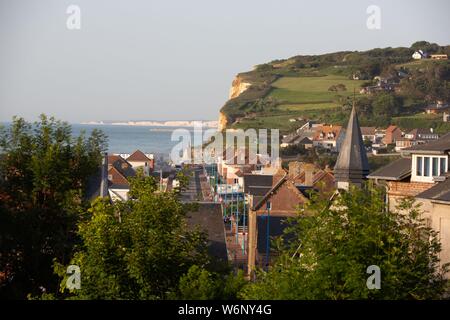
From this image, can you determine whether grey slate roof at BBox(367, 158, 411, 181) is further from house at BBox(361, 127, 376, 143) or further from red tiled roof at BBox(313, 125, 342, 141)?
red tiled roof at BBox(313, 125, 342, 141)

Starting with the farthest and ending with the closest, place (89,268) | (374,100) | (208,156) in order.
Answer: (374,100), (208,156), (89,268)

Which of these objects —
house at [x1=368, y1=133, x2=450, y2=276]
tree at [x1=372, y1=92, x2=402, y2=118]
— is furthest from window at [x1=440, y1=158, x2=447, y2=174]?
tree at [x1=372, y1=92, x2=402, y2=118]

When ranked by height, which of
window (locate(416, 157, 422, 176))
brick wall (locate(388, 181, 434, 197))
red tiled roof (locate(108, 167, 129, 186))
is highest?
window (locate(416, 157, 422, 176))

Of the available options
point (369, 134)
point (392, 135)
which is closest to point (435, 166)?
point (392, 135)

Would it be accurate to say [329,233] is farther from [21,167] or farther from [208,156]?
[208,156]

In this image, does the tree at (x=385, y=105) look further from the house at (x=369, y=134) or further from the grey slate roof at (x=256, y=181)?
the grey slate roof at (x=256, y=181)

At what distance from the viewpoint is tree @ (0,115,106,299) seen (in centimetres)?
2509

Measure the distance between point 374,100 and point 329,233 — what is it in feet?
544

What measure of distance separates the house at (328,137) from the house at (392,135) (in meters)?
6.88

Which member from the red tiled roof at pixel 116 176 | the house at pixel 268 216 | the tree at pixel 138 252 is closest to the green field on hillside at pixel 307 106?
the red tiled roof at pixel 116 176

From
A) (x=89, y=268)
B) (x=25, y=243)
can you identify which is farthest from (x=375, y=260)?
(x=25, y=243)

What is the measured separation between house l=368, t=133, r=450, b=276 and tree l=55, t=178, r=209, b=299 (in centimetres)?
667

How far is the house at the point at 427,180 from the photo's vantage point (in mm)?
24734

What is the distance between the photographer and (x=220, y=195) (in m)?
82.4
